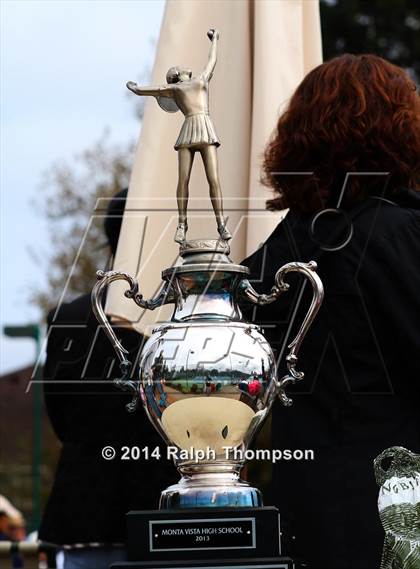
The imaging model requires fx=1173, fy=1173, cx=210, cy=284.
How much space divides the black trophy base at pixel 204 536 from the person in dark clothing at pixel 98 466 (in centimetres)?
126

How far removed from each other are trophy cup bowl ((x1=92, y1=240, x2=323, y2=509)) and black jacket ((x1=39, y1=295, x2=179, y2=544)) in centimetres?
107

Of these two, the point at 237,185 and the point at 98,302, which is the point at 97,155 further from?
the point at 98,302

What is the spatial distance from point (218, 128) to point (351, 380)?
0.82 m

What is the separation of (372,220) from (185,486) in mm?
733

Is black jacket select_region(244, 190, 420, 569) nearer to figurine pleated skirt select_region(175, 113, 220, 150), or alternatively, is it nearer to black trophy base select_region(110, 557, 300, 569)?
figurine pleated skirt select_region(175, 113, 220, 150)

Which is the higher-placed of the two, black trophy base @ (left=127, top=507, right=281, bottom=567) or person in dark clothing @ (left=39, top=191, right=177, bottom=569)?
person in dark clothing @ (left=39, top=191, right=177, bottom=569)

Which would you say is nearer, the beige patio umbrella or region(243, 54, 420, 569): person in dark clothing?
region(243, 54, 420, 569): person in dark clothing

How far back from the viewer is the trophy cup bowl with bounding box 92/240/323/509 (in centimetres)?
166

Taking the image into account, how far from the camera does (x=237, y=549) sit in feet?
5.01

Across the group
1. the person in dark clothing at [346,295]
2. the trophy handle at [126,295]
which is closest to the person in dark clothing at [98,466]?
the person in dark clothing at [346,295]

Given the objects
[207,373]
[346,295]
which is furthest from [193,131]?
[346,295]

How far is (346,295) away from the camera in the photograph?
7.14 feet

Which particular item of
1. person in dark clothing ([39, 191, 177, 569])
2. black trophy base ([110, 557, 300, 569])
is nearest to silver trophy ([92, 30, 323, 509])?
black trophy base ([110, 557, 300, 569])

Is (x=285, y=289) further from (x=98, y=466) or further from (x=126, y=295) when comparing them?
(x=98, y=466)
